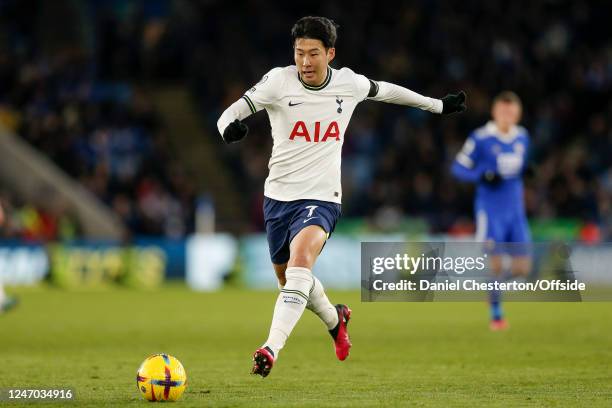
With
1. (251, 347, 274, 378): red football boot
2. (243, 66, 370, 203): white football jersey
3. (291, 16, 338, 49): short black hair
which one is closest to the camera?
(251, 347, 274, 378): red football boot

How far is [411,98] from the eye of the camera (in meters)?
8.97

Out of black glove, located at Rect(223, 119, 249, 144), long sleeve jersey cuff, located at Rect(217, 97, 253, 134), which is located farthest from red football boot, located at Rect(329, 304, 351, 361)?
black glove, located at Rect(223, 119, 249, 144)

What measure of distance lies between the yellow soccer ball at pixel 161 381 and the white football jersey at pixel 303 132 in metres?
1.79

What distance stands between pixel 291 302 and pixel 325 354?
2.82 metres

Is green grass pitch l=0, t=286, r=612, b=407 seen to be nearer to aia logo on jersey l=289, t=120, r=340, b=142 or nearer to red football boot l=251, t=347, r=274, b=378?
red football boot l=251, t=347, r=274, b=378

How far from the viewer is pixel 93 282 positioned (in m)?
23.4

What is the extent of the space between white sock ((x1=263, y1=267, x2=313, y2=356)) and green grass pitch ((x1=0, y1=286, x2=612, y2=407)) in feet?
A: 1.44

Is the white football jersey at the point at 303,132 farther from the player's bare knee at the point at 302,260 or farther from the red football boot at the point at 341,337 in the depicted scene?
the red football boot at the point at 341,337

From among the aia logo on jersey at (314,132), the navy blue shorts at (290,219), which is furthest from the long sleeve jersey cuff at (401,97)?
the navy blue shorts at (290,219)

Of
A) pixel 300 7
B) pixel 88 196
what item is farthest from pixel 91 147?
pixel 300 7

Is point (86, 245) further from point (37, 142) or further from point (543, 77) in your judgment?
point (543, 77)

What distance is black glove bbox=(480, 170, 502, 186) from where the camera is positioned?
1341 centimetres

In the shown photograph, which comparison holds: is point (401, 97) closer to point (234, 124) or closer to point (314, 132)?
point (314, 132)

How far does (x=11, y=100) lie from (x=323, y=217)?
19.8m
